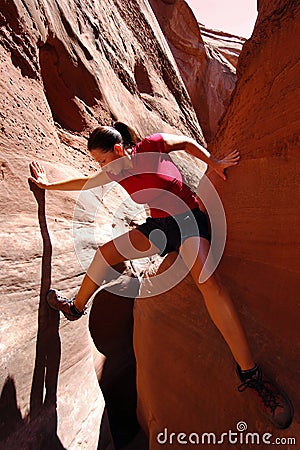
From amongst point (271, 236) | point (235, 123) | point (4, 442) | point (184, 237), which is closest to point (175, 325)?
point (184, 237)

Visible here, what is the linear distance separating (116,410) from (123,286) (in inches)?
42.8

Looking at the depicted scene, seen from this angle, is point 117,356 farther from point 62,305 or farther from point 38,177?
point 38,177

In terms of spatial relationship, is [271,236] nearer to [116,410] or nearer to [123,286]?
[123,286]

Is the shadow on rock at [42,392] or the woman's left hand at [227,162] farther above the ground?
the woman's left hand at [227,162]

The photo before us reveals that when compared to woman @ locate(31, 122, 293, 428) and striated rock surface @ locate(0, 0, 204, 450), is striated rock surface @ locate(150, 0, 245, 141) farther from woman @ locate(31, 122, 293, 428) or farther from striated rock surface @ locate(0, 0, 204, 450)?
woman @ locate(31, 122, 293, 428)

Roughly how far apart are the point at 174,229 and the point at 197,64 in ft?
36.8

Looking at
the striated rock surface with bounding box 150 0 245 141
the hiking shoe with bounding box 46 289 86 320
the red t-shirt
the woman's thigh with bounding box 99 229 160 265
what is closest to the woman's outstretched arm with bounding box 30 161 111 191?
the red t-shirt

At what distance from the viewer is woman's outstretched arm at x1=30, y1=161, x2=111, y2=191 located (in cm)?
203

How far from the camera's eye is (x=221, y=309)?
1.70 m

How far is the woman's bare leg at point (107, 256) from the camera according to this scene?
6.47 feet

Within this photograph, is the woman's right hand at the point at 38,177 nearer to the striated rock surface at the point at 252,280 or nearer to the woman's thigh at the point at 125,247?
the woman's thigh at the point at 125,247

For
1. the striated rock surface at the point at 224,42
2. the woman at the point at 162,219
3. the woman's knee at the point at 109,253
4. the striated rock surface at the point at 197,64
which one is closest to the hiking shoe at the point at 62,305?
the woman at the point at 162,219

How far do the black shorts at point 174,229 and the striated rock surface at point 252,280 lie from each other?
0.86 ft

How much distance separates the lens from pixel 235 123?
2.27 metres
